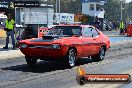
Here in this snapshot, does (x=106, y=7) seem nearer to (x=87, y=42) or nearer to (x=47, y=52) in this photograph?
(x=87, y=42)

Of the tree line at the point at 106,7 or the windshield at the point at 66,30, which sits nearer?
the windshield at the point at 66,30

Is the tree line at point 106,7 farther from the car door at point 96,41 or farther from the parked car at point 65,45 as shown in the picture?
the parked car at point 65,45

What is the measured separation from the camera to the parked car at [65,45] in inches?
429

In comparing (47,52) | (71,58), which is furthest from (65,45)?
(71,58)

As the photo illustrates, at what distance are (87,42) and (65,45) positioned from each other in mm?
1732

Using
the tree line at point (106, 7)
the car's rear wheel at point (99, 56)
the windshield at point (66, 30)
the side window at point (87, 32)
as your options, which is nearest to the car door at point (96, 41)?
the side window at point (87, 32)

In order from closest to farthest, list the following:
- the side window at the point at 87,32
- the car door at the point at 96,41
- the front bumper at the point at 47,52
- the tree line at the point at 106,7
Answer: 1. the front bumper at the point at 47,52
2. the side window at the point at 87,32
3. the car door at the point at 96,41
4. the tree line at the point at 106,7

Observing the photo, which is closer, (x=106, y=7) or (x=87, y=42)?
(x=87, y=42)

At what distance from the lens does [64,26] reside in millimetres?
12758

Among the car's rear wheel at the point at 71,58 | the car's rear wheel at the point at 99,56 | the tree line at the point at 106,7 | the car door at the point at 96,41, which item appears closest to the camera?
the car's rear wheel at the point at 71,58

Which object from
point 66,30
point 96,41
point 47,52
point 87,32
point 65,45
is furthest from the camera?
point 96,41

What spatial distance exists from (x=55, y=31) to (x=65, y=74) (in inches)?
112

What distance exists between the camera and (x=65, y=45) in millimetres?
11000

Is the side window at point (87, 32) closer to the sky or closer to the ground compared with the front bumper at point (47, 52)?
closer to the sky
